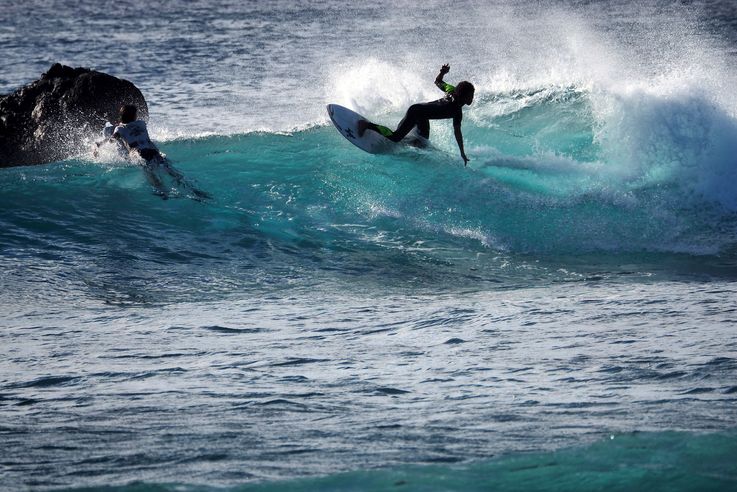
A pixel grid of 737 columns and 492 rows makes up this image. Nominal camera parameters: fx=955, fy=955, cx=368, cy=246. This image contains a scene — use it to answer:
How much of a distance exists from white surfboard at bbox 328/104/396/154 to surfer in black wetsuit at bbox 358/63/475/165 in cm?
8

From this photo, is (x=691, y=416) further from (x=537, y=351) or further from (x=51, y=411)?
(x=51, y=411)

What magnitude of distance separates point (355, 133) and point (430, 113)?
1129mm

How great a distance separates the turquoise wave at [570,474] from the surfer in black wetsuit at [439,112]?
7.08m

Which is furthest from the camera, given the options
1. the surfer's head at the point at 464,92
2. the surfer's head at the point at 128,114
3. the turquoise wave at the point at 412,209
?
the surfer's head at the point at 128,114

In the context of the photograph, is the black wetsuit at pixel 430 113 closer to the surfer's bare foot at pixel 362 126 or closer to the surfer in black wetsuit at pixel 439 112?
the surfer in black wetsuit at pixel 439 112

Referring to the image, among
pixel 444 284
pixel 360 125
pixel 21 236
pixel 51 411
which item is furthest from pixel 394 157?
pixel 51 411

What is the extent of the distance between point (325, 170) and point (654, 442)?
29.1 feet

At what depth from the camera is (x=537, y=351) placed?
7211 mm

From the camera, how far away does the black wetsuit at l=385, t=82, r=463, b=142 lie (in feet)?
40.6

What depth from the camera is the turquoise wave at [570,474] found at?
4941mm

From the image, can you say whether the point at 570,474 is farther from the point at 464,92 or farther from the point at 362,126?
the point at 362,126

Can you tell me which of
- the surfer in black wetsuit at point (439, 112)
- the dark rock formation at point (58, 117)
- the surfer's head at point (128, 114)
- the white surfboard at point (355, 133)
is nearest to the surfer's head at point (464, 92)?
the surfer in black wetsuit at point (439, 112)

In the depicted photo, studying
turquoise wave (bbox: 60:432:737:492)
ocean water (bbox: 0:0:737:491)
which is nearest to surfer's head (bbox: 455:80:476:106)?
ocean water (bbox: 0:0:737:491)

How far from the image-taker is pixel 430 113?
12.6 metres
